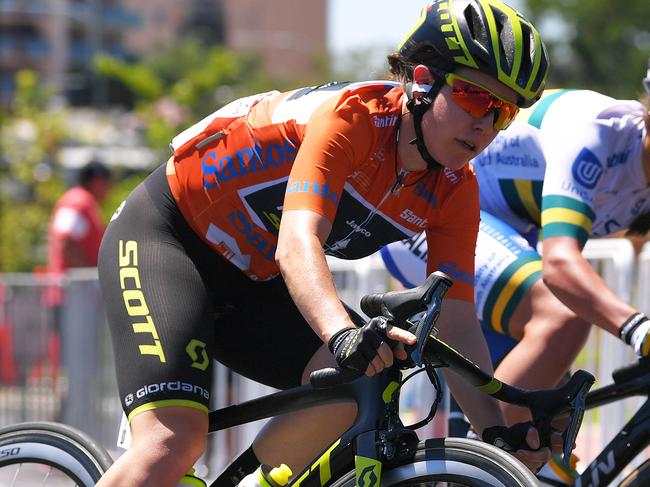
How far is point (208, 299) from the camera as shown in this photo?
3672 mm

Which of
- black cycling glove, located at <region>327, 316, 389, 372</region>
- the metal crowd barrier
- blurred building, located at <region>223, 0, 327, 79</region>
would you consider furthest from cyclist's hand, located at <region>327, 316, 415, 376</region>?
blurred building, located at <region>223, 0, 327, 79</region>

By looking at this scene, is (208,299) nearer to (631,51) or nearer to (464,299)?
(464,299)

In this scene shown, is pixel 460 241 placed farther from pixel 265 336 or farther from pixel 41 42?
pixel 41 42

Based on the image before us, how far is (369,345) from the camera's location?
2947mm

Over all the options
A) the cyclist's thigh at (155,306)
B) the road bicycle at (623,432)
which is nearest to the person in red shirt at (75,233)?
the cyclist's thigh at (155,306)

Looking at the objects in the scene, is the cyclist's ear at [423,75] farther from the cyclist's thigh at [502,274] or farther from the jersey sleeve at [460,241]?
the cyclist's thigh at [502,274]

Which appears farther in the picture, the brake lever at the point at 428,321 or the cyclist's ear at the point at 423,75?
the cyclist's ear at the point at 423,75

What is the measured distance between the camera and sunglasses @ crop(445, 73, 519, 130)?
341 centimetres

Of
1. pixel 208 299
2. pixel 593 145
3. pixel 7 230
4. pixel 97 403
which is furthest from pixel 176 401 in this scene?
pixel 7 230

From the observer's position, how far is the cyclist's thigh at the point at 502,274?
4676mm

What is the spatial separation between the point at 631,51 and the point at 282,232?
49.6 metres

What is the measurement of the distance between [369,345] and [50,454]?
4.86 ft

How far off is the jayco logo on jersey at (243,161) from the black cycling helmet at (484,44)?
1.59 feet

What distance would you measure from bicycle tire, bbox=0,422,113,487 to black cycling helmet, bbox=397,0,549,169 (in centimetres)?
148
